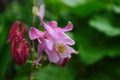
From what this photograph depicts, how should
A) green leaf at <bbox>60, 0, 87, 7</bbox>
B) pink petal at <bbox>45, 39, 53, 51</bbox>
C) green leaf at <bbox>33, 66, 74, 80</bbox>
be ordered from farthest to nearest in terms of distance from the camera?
green leaf at <bbox>60, 0, 87, 7</bbox> → green leaf at <bbox>33, 66, 74, 80</bbox> → pink petal at <bbox>45, 39, 53, 51</bbox>

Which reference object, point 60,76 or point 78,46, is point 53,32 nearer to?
point 60,76

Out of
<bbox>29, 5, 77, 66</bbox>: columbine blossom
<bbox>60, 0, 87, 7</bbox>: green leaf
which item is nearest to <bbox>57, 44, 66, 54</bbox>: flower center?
<bbox>29, 5, 77, 66</bbox>: columbine blossom

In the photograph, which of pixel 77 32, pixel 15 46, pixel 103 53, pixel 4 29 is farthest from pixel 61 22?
pixel 15 46

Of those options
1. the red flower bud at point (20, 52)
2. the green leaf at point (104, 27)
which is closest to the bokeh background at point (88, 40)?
the green leaf at point (104, 27)

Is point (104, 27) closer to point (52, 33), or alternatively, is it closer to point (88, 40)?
point (88, 40)

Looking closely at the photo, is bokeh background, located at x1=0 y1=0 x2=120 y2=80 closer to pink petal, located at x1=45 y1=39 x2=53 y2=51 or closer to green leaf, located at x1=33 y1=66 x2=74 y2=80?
green leaf, located at x1=33 y1=66 x2=74 y2=80

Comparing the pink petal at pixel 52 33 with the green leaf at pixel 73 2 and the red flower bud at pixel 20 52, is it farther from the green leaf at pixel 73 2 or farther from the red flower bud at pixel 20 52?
the green leaf at pixel 73 2

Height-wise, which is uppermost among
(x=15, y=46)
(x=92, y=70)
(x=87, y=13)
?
(x=15, y=46)

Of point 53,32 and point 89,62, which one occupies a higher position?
point 53,32
